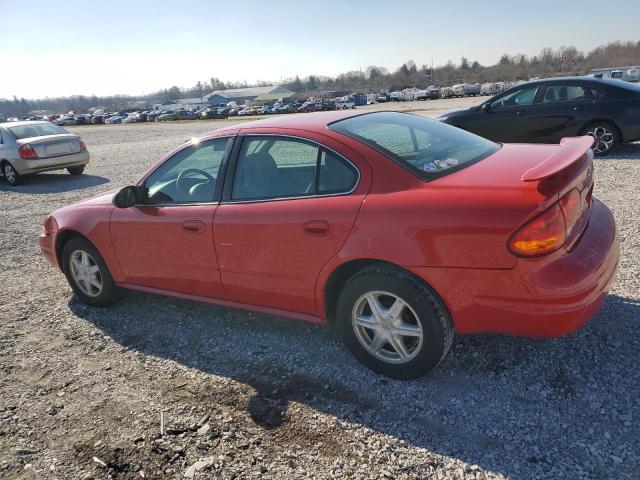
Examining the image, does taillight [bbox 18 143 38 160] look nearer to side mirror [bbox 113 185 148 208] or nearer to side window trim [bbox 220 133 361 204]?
side mirror [bbox 113 185 148 208]

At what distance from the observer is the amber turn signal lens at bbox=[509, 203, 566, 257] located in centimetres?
233

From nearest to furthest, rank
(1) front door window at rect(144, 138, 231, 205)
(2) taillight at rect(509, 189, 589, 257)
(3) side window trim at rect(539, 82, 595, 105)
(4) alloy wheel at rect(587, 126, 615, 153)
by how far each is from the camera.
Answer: (2) taillight at rect(509, 189, 589, 257) → (1) front door window at rect(144, 138, 231, 205) → (3) side window trim at rect(539, 82, 595, 105) → (4) alloy wheel at rect(587, 126, 615, 153)

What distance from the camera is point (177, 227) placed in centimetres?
354

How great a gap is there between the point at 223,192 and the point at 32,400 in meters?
1.87

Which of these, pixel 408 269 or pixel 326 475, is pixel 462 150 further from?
pixel 326 475

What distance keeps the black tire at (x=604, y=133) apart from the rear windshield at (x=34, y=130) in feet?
40.0

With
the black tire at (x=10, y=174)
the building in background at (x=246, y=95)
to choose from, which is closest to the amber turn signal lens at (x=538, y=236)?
the black tire at (x=10, y=174)

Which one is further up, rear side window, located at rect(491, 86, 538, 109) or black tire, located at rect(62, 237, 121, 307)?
rear side window, located at rect(491, 86, 538, 109)

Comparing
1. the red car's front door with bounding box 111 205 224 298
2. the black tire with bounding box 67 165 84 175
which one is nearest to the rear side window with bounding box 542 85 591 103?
the red car's front door with bounding box 111 205 224 298

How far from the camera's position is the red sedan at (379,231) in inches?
94.8

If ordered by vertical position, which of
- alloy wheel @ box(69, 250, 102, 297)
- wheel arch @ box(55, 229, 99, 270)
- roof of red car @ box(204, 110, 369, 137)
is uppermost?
roof of red car @ box(204, 110, 369, 137)

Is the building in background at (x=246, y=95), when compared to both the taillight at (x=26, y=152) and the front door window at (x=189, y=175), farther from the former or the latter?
the front door window at (x=189, y=175)

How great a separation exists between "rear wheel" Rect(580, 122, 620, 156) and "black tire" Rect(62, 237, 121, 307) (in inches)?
323

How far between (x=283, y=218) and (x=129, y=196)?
153 centimetres
